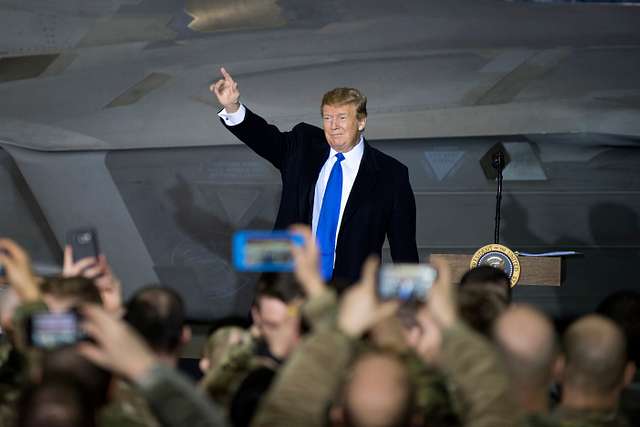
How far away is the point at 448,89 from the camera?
6.97 metres

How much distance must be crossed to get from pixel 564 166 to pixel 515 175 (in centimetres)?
31

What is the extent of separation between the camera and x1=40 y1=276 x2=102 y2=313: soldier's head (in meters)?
2.88

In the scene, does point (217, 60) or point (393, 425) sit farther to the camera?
point (217, 60)

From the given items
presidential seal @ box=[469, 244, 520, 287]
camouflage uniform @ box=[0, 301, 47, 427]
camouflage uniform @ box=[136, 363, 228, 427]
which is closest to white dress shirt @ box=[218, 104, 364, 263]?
presidential seal @ box=[469, 244, 520, 287]

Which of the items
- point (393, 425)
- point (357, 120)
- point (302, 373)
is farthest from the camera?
point (357, 120)

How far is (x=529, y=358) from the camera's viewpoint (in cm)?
262

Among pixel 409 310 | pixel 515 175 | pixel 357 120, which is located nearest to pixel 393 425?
pixel 409 310

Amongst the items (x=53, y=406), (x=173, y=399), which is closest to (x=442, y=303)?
(x=173, y=399)

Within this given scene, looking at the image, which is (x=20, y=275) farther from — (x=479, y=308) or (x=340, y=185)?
(x=340, y=185)

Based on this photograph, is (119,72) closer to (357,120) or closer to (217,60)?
(217,60)

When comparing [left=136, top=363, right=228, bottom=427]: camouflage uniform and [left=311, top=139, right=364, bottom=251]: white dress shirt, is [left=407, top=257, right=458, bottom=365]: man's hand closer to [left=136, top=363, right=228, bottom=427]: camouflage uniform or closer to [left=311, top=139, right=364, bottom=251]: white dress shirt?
[left=136, top=363, right=228, bottom=427]: camouflage uniform

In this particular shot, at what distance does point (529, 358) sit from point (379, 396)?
58cm

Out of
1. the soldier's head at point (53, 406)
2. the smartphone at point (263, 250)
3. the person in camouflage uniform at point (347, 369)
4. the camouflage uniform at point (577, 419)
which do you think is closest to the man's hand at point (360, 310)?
the person in camouflage uniform at point (347, 369)

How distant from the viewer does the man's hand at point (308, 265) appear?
2.58m
